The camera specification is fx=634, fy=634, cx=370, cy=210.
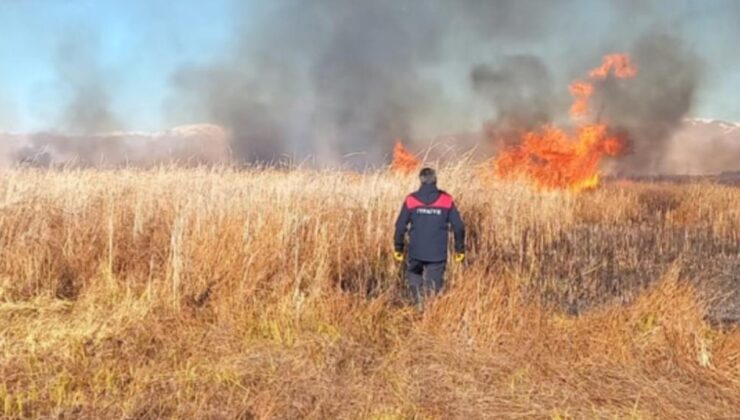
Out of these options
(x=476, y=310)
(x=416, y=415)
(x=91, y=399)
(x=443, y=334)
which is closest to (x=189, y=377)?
(x=91, y=399)

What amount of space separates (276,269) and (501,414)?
2.88m

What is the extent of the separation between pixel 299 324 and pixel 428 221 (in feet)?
6.12

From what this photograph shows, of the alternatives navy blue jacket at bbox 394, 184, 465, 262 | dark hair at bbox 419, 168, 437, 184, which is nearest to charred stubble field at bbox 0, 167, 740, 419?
navy blue jacket at bbox 394, 184, 465, 262

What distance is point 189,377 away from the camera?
13.8 feet

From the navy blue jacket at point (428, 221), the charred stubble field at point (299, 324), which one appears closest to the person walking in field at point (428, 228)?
the navy blue jacket at point (428, 221)

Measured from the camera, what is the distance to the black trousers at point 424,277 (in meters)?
6.34

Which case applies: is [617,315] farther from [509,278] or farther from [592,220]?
[592,220]

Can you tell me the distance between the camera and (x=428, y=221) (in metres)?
6.41

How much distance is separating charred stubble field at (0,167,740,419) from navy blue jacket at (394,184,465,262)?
15.8 inches

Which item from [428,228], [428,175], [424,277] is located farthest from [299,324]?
[428,175]

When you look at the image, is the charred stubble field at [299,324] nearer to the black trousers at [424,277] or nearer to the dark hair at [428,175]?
the black trousers at [424,277]

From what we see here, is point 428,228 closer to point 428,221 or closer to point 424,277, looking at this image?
point 428,221

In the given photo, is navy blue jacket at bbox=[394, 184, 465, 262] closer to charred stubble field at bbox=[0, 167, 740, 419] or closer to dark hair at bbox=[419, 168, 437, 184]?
dark hair at bbox=[419, 168, 437, 184]

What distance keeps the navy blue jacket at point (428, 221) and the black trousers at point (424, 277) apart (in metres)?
0.10
